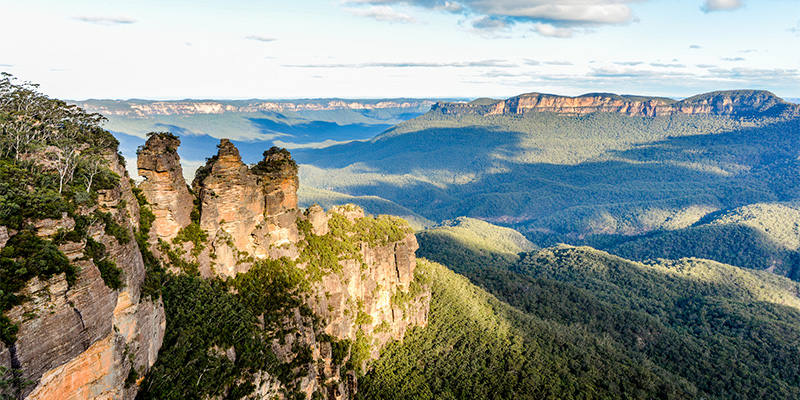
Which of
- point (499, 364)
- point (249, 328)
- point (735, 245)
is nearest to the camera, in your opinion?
point (249, 328)

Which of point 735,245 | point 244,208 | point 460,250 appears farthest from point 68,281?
point 735,245

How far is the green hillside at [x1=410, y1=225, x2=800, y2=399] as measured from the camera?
53.9m

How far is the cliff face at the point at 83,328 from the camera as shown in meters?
15.9

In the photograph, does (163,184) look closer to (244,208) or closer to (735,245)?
(244,208)

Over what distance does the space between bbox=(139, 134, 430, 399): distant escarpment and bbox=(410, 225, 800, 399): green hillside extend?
792cm

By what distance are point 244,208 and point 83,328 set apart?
64.8 ft

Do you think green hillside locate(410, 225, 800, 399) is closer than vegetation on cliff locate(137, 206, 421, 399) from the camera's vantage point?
No

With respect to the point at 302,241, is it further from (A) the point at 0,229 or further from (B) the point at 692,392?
(B) the point at 692,392

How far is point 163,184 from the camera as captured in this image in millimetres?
31281

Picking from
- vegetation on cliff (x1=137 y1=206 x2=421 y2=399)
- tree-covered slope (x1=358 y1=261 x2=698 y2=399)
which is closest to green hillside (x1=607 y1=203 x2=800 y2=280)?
tree-covered slope (x1=358 y1=261 x2=698 y2=399)

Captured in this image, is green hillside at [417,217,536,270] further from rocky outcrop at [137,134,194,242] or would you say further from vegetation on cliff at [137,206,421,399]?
rocky outcrop at [137,134,194,242]

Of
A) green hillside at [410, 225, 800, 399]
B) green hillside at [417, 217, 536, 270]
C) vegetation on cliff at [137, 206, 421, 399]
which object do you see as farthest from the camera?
green hillside at [417, 217, 536, 270]

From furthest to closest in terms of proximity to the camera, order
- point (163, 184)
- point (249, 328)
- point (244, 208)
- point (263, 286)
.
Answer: point (244, 208)
point (263, 286)
point (163, 184)
point (249, 328)

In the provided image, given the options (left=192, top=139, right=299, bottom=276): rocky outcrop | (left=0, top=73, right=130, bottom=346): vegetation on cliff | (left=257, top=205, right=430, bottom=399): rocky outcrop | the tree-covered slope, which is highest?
(left=0, top=73, right=130, bottom=346): vegetation on cliff
